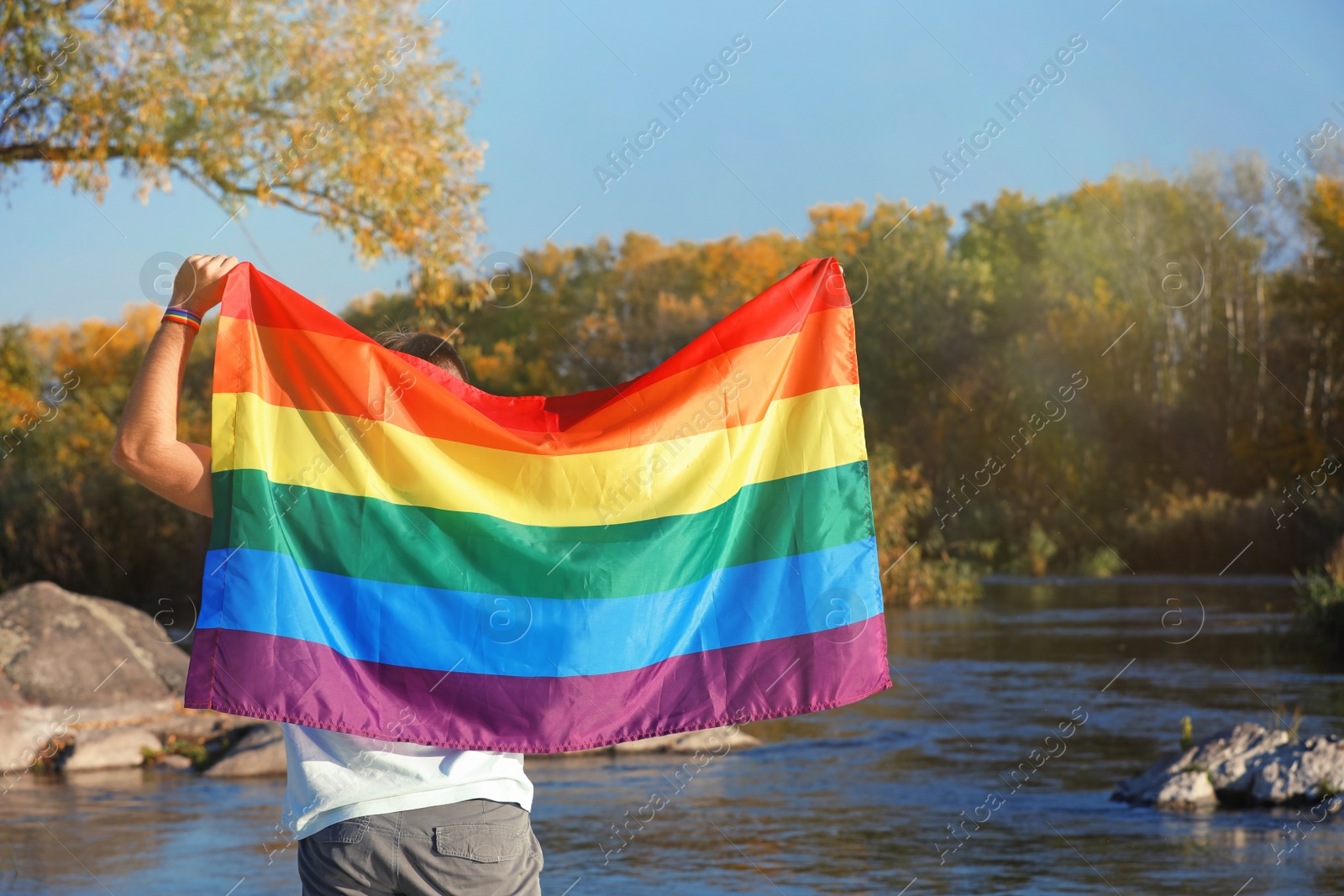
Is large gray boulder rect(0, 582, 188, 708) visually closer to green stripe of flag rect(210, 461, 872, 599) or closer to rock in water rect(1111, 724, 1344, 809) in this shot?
rock in water rect(1111, 724, 1344, 809)

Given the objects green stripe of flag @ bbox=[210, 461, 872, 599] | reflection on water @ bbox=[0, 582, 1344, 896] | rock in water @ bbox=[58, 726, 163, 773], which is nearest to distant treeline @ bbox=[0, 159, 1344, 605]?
reflection on water @ bbox=[0, 582, 1344, 896]

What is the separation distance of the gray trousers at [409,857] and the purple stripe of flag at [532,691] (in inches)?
12.2

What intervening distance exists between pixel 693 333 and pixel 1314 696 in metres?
36.6

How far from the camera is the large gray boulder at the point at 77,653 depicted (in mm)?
13789

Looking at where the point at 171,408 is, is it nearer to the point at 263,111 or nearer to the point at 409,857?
the point at 409,857

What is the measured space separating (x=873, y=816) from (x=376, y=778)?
26.6 ft

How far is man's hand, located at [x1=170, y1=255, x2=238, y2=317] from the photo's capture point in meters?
3.51

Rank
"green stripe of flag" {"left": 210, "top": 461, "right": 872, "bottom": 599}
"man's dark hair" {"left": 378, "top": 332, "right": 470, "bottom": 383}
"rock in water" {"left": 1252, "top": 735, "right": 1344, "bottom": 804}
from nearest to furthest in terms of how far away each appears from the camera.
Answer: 1. "green stripe of flag" {"left": 210, "top": 461, "right": 872, "bottom": 599}
2. "man's dark hair" {"left": 378, "top": 332, "right": 470, "bottom": 383}
3. "rock in water" {"left": 1252, "top": 735, "right": 1344, "bottom": 804}

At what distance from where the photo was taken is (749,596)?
13.5 feet

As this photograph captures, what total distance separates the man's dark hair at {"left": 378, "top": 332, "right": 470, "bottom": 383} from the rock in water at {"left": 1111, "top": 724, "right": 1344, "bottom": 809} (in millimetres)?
8292

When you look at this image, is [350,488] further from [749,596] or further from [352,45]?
[352,45]

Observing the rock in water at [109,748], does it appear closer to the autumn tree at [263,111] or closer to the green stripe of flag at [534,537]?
the autumn tree at [263,111]

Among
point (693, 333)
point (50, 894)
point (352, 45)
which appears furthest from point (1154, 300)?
point (50, 894)

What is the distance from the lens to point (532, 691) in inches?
148
